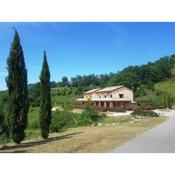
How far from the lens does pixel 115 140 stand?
15828 millimetres

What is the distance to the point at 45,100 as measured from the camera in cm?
1844

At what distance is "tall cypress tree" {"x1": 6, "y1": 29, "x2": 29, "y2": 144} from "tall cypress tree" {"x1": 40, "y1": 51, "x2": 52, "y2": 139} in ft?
5.26

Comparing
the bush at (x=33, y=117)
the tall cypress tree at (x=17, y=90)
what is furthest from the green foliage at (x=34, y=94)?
the tall cypress tree at (x=17, y=90)

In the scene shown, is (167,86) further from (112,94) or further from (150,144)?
(150,144)

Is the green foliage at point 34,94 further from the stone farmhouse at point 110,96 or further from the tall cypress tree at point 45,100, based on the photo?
the stone farmhouse at point 110,96

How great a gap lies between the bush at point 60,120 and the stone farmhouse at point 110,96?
4.84 ft

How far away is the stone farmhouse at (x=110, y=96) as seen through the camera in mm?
19344

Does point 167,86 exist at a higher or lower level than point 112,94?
higher

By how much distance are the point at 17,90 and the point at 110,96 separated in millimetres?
5719

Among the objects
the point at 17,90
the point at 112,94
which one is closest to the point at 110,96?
the point at 112,94

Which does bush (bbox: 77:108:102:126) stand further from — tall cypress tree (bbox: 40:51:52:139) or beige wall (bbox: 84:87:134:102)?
tall cypress tree (bbox: 40:51:52:139)

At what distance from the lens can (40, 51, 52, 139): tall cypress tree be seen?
17938mm
